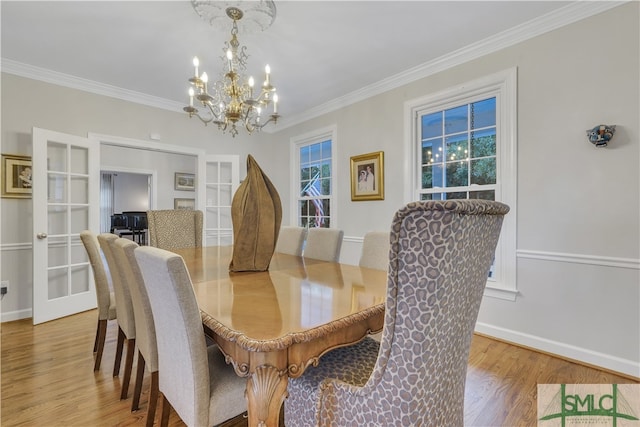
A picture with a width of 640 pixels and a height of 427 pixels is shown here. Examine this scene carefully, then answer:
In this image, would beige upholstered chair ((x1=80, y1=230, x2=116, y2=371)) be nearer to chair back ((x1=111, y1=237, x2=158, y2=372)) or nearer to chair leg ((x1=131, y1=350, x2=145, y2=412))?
chair leg ((x1=131, y1=350, x2=145, y2=412))

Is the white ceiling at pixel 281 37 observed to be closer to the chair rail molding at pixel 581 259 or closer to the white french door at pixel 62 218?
→ the white french door at pixel 62 218

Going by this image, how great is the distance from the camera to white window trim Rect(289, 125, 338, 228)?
4.05 meters

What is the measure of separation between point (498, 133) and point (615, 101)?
74cm

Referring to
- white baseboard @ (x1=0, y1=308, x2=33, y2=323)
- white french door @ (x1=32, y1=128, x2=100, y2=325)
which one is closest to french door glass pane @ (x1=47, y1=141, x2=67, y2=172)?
white french door @ (x1=32, y1=128, x2=100, y2=325)

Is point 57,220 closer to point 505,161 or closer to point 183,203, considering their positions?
point 183,203

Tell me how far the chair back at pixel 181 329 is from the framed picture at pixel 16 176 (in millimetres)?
3112

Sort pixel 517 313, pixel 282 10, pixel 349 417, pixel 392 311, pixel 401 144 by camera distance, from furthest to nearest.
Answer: pixel 401 144, pixel 517 313, pixel 282 10, pixel 349 417, pixel 392 311

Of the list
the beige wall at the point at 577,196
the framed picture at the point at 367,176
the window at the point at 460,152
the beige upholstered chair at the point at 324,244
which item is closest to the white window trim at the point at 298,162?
the framed picture at the point at 367,176

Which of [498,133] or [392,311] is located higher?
[498,133]

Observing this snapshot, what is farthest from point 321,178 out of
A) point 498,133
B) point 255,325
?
point 255,325

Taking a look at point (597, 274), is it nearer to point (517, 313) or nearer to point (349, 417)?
point (517, 313)

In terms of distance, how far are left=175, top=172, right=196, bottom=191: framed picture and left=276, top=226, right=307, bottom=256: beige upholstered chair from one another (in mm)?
4904

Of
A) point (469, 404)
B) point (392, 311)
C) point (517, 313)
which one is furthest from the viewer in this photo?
point (517, 313)

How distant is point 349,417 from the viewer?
94cm
